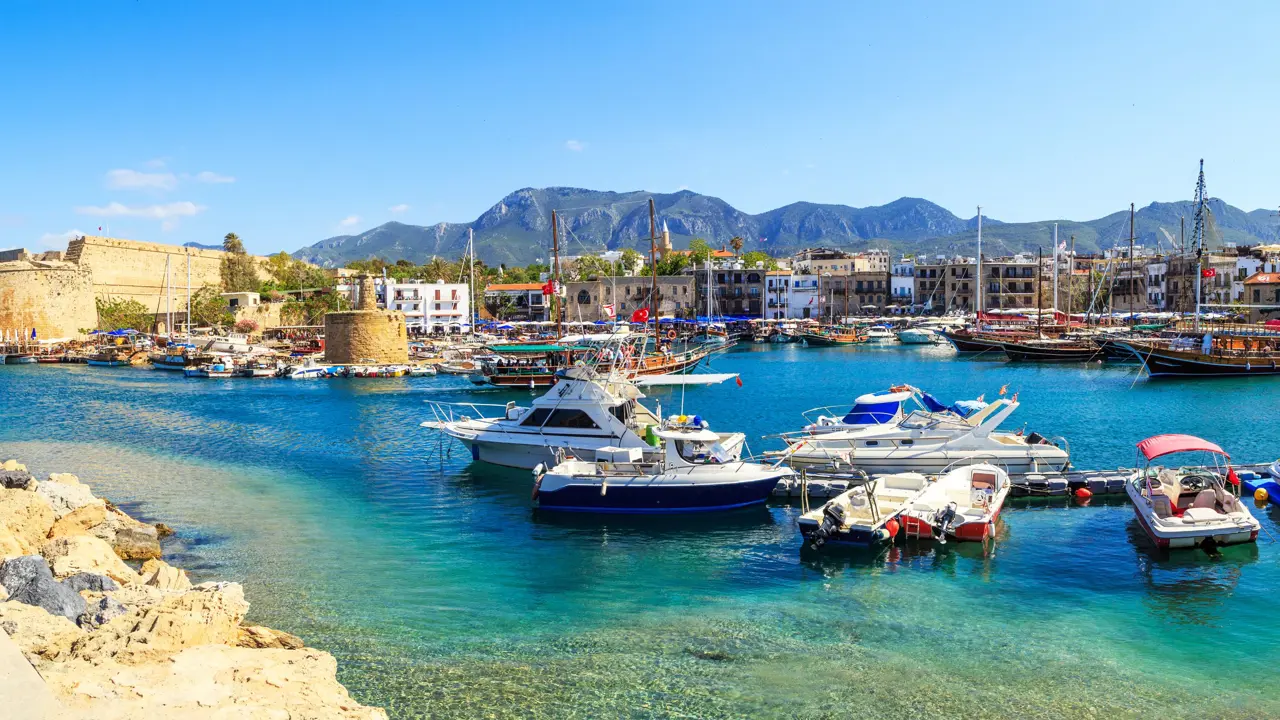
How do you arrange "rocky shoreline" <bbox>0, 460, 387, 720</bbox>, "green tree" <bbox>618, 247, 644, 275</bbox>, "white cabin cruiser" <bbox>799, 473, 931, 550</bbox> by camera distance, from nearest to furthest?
"rocky shoreline" <bbox>0, 460, 387, 720</bbox>
"white cabin cruiser" <bbox>799, 473, 931, 550</bbox>
"green tree" <bbox>618, 247, 644, 275</bbox>

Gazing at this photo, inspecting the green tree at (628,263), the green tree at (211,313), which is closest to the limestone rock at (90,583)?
the green tree at (211,313)

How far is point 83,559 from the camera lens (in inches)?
573

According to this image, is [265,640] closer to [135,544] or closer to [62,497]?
[135,544]

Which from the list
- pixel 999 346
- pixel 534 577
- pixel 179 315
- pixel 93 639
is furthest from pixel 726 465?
pixel 179 315

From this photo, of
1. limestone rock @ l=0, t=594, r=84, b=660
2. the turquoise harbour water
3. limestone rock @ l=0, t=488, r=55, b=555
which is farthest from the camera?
limestone rock @ l=0, t=488, r=55, b=555

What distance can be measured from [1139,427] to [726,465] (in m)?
21.0

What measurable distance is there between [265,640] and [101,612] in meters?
1.92

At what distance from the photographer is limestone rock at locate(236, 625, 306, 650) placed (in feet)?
38.7

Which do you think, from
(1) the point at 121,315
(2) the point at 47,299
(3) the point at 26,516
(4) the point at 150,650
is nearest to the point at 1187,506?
(4) the point at 150,650

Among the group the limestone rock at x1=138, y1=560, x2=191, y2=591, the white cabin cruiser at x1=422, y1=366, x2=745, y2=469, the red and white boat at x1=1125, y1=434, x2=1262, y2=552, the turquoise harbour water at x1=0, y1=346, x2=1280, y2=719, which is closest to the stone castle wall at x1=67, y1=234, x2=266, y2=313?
the turquoise harbour water at x1=0, y1=346, x2=1280, y2=719

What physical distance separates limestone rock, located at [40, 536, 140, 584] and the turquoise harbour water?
6.33 feet

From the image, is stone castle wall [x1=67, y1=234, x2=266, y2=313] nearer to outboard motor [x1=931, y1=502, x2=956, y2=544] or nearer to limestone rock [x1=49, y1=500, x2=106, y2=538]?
limestone rock [x1=49, y1=500, x2=106, y2=538]

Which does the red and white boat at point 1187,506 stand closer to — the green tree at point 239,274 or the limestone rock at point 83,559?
the limestone rock at point 83,559

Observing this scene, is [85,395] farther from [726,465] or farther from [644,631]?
[644,631]
